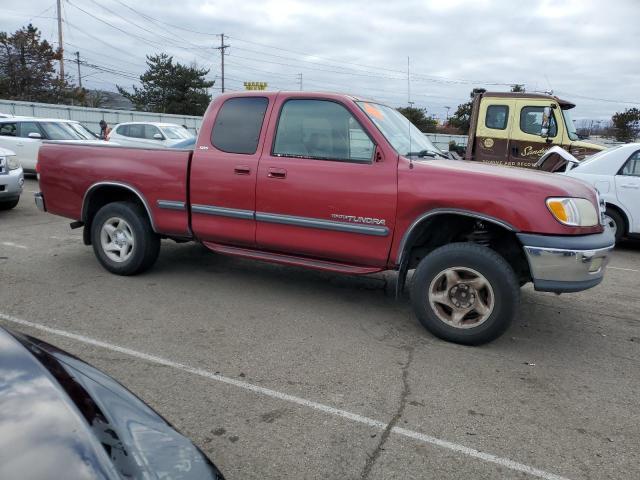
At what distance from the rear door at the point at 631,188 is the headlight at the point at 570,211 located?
4708 millimetres

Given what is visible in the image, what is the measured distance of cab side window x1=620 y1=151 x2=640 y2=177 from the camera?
25.7ft

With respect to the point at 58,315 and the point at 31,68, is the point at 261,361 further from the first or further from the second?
the point at 31,68

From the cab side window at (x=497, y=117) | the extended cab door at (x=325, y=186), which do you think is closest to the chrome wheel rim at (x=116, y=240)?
the extended cab door at (x=325, y=186)

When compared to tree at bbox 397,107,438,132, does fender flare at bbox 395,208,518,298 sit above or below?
below

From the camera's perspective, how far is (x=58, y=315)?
439 centimetres

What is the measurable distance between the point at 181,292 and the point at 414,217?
7.87 feet

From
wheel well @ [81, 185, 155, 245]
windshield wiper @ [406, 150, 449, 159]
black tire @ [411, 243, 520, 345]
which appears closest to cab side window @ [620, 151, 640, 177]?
windshield wiper @ [406, 150, 449, 159]

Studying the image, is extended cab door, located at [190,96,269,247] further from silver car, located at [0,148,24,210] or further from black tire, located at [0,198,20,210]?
black tire, located at [0,198,20,210]

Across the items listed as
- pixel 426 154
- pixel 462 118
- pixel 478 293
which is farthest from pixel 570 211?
pixel 462 118

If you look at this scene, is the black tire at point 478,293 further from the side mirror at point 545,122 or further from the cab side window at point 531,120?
the cab side window at point 531,120

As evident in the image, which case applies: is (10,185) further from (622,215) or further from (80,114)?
(80,114)

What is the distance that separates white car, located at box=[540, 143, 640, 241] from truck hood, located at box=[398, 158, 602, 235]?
4.21 m

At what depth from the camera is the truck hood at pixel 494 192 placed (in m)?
3.78

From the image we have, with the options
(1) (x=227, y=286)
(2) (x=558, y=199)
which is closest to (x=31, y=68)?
(1) (x=227, y=286)
